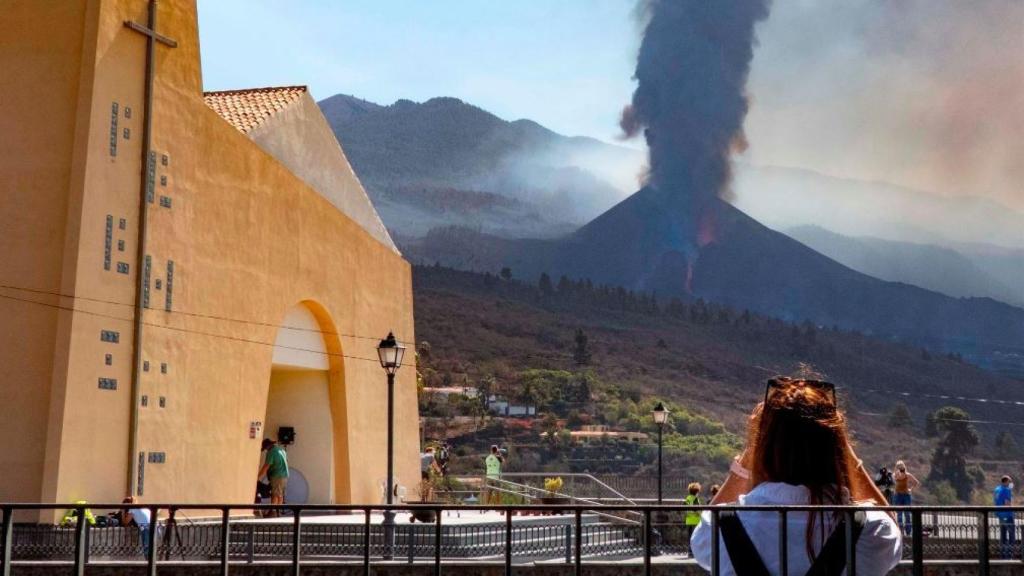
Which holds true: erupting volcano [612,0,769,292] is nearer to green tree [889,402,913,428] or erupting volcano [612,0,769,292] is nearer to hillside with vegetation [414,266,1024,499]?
hillside with vegetation [414,266,1024,499]

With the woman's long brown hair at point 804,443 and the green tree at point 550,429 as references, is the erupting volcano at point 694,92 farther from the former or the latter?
the woman's long brown hair at point 804,443

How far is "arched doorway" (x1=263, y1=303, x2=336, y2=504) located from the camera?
26.5 meters

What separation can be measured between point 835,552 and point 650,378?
103m

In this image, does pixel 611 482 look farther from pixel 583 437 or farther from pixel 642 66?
pixel 642 66

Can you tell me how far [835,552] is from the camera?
3.63m

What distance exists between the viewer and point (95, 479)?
59.2 feet

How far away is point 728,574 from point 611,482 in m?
50.1

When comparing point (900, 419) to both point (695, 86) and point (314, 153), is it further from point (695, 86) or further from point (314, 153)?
point (314, 153)

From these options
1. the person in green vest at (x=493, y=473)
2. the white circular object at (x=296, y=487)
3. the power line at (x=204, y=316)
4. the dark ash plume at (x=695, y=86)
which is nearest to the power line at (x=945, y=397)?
the dark ash plume at (x=695, y=86)

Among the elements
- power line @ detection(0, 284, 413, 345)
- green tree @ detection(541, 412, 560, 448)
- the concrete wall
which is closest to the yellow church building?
power line @ detection(0, 284, 413, 345)

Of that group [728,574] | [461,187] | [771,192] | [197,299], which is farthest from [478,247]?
[728,574]

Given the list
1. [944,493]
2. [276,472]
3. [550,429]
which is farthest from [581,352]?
[276,472]

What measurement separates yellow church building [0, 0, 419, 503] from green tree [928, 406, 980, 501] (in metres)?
72.7

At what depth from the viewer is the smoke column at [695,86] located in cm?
15062
